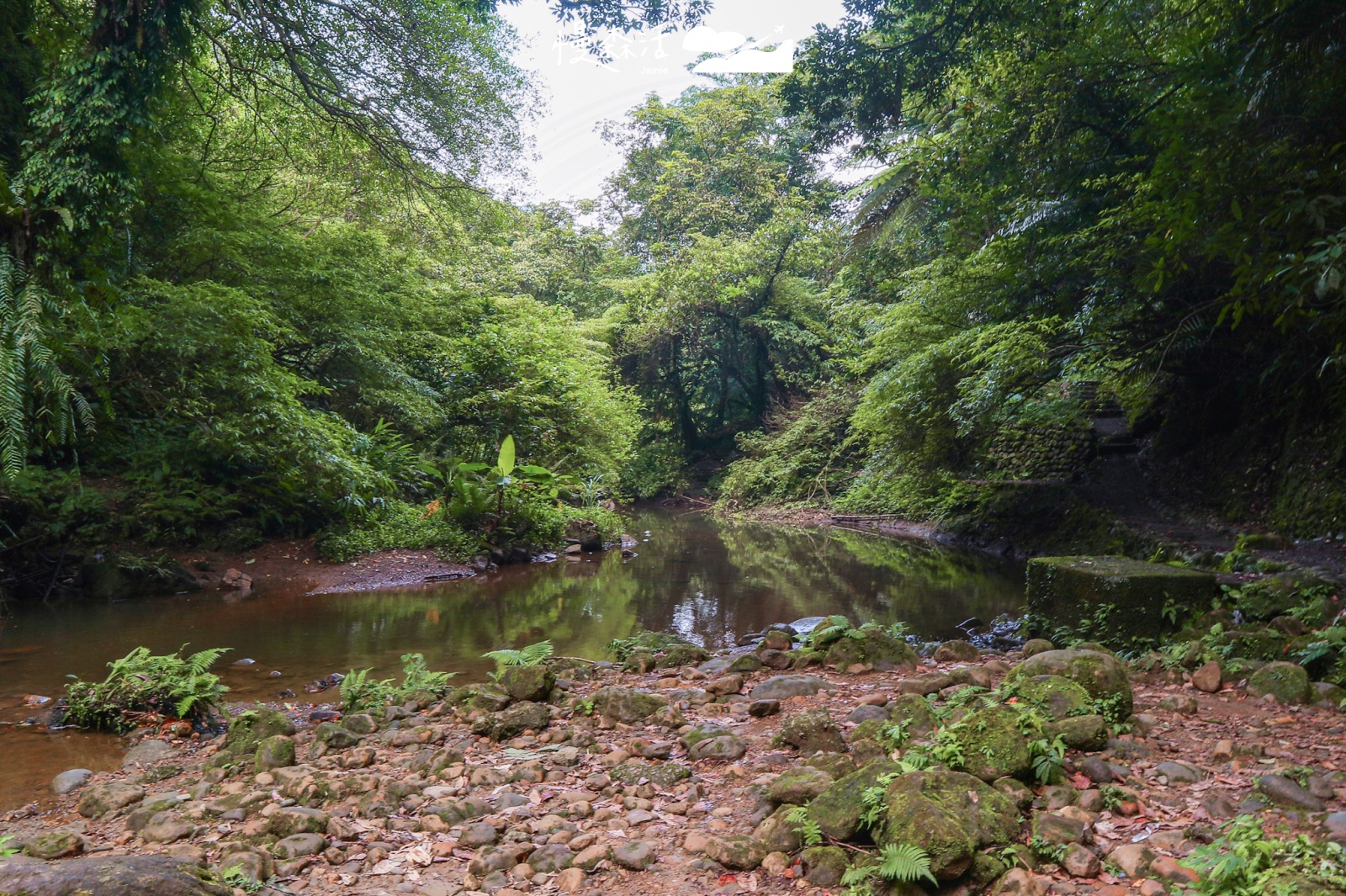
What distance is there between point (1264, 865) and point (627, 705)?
2.70 meters

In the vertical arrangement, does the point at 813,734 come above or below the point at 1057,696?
below

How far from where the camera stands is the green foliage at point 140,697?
4418 mm

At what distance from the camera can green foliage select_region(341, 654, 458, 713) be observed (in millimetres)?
4652

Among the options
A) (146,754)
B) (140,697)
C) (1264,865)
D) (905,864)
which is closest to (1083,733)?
(1264,865)

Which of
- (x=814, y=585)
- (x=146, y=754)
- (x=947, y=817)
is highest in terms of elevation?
(x=947, y=817)

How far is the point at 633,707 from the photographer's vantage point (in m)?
4.04

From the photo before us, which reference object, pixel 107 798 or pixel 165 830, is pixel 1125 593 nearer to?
pixel 165 830

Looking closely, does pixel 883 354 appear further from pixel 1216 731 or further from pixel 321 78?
pixel 1216 731

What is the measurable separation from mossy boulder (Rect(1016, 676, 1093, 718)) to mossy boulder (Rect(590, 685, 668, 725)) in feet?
5.75

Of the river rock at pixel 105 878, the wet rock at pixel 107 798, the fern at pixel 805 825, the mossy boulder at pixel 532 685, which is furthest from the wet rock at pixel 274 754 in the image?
the fern at pixel 805 825

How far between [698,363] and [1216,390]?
18017 millimetres

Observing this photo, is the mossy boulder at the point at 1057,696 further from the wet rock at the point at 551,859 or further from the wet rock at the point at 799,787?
the wet rock at the point at 551,859

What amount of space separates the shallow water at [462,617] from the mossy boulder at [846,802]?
3.44 metres

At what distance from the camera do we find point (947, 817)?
7.54ft
